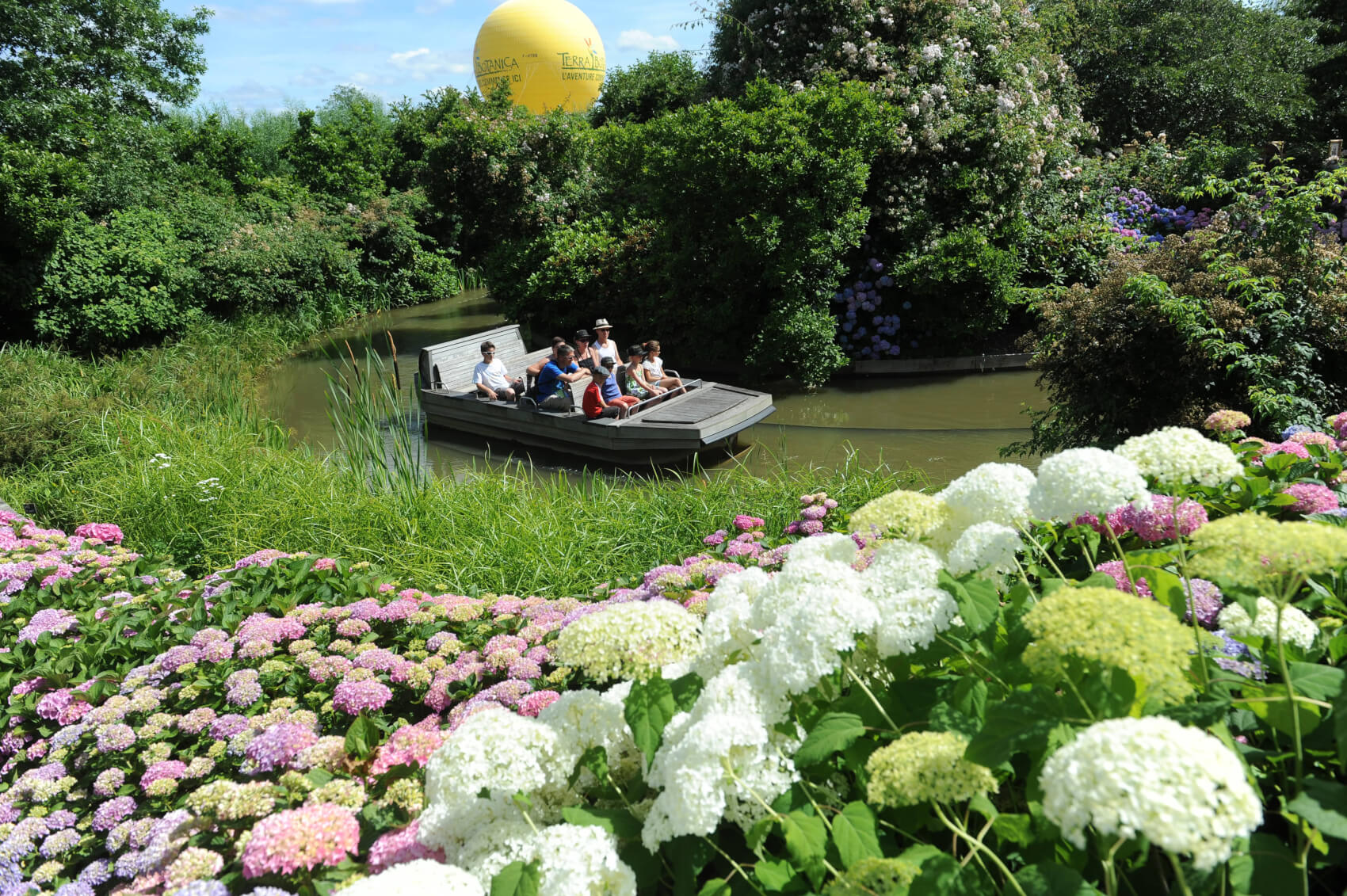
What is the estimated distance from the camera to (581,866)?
141cm

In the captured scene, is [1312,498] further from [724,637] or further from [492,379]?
[492,379]

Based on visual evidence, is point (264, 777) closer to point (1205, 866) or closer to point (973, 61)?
point (1205, 866)

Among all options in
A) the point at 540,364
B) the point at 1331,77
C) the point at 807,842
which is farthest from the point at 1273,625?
the point at 1331,77

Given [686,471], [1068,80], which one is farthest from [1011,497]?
[1068,80]

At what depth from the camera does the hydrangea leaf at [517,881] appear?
1425mm

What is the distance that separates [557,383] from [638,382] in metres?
1.02

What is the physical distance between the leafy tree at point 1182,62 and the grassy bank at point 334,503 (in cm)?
1868

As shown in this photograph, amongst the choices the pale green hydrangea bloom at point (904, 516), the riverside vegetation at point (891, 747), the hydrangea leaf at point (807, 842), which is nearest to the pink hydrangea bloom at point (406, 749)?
the riverside vegetation at point (891, 747)

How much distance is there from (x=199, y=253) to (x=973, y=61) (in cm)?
1450

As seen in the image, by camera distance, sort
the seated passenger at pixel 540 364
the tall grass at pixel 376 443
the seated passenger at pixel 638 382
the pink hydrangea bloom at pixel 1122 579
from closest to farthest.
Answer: the pink hydrangea bloom at pixel 1122 579
the tall grass at pixel 376 443
the seated passenger at pixel 540 364
the seated passenger at pixel 638 382

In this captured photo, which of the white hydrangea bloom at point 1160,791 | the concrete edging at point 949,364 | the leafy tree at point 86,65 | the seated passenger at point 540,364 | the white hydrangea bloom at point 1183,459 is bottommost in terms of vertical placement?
the concrete edging at point 949,364

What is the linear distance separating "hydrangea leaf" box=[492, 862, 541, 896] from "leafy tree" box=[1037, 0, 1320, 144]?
73.3 feet

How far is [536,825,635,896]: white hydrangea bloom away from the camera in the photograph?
1399 millimetres

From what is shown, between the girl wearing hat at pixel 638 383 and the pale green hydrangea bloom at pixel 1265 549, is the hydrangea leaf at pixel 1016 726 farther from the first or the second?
the girl wearing hat at pixel 638 383
